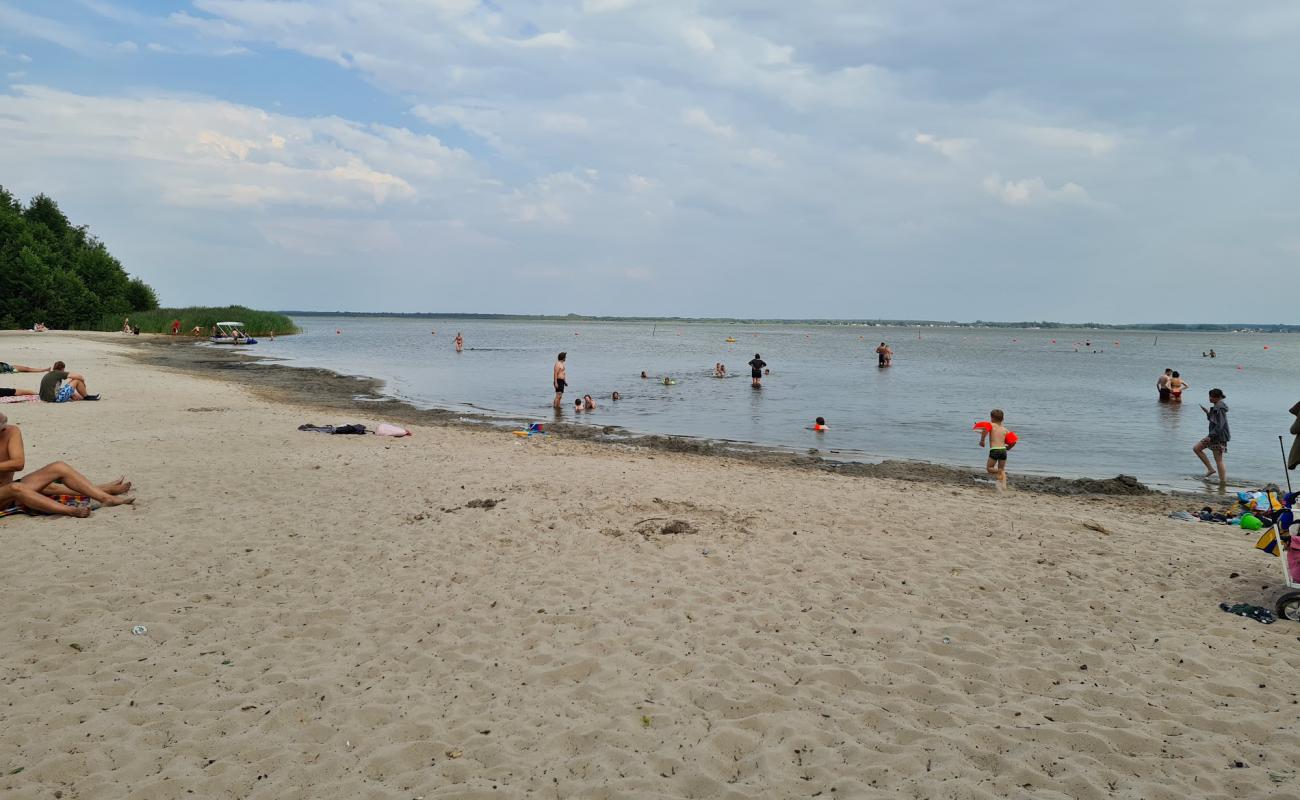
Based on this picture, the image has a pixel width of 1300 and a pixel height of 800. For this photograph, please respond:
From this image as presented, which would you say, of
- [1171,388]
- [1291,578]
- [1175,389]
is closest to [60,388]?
[1291,578]

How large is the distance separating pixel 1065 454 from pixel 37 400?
24.2 meters

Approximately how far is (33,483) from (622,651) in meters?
6.92

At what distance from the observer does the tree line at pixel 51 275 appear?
5534 centimetres

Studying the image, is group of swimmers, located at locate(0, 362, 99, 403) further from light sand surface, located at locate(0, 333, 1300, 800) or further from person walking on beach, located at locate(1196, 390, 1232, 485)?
person walking on beach, located at locate(1196, 390, 1232, 485)

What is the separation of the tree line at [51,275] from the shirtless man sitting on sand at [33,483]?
203ft

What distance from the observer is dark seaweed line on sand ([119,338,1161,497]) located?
45.3 ft

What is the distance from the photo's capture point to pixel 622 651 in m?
5.39

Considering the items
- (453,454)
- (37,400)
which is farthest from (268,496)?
(37,400)

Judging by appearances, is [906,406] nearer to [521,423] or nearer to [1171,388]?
[1171,388]

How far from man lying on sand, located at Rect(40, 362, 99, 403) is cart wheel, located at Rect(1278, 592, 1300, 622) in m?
21.5

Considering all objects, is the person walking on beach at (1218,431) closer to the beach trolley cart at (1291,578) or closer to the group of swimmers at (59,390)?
the beach trolley cart at (1291,578)

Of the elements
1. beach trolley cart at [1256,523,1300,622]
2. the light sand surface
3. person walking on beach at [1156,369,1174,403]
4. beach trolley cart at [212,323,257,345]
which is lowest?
the light sand surface

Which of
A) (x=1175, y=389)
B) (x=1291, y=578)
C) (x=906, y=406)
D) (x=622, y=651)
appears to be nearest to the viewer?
(x=622, y=651)

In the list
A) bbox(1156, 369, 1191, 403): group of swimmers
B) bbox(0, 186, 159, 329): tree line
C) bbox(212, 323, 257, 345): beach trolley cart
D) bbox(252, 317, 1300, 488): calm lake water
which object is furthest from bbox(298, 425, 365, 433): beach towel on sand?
bbox(0, 186, 159, 329): tree line
